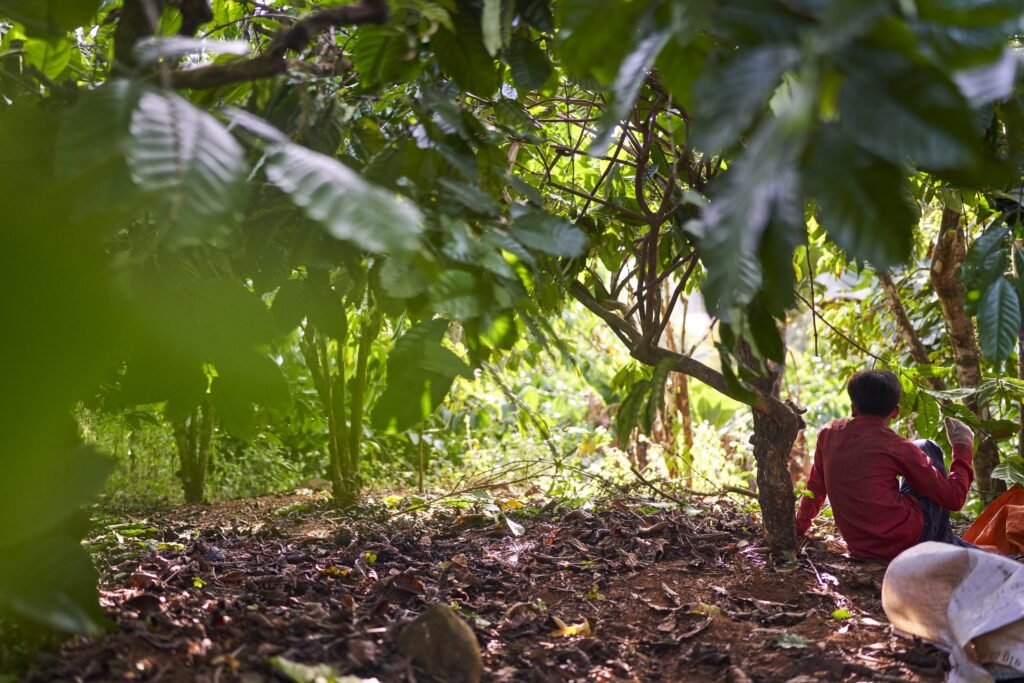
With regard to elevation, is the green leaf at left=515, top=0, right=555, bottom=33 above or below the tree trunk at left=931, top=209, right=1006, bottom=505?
above

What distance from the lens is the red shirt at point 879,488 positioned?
2.85m

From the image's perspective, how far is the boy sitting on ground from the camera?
112 inches

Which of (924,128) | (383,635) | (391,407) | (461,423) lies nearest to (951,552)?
(383,635)

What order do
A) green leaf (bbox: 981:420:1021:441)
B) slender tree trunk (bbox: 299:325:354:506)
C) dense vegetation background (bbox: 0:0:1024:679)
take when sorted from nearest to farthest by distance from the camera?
dense vegetation background (bbox: 0:0:1024:679)
green leaf (bbox: 981:420:1021:441)
slender tree trunk (bbox: 299:325:354:506)

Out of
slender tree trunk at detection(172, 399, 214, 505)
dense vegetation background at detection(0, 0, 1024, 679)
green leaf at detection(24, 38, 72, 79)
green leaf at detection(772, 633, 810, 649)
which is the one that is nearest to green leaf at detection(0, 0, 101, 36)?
dense vegetation background at detection(0, 0, 1024, 679)

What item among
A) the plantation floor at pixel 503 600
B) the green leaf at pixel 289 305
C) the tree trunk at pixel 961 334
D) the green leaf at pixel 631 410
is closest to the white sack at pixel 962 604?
the plantation floor at pixel 503 600

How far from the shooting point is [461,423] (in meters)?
6.36

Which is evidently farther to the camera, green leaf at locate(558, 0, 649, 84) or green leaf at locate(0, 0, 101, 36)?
green leaf at locate(0, 0, 101, 36)

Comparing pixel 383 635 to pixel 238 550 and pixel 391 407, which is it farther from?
pixel 238 550

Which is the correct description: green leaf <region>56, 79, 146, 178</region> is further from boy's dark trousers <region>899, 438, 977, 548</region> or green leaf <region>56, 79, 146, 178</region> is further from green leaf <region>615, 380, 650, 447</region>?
boy's dark trousers <region>899, 438, 977, 548</region>

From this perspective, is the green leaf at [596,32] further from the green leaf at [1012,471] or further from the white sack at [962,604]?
the green leaf at [1012,471]

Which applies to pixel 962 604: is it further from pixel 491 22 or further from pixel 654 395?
pixel 491 22

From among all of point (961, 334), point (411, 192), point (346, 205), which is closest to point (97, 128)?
point (346, 205)

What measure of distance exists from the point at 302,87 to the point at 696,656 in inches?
63.2
